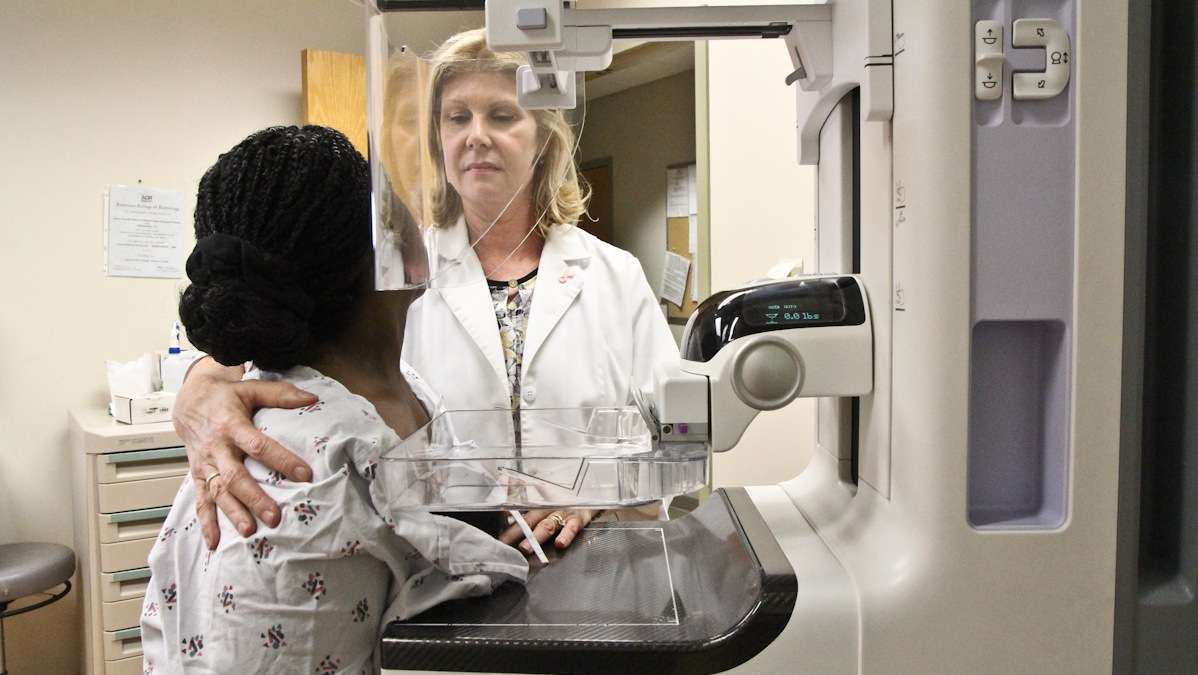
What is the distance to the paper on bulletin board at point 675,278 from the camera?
298 cm

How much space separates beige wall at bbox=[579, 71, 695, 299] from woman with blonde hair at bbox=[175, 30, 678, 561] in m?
1.90

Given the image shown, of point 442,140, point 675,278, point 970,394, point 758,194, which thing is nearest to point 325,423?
point 442,140

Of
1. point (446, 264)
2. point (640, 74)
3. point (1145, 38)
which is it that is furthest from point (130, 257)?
point (1145, 38)

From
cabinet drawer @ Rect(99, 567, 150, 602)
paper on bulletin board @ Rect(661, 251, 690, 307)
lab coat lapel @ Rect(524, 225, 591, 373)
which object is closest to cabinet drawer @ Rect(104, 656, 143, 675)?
cabinet drawer @ Rect(99, 567, 150, 602)

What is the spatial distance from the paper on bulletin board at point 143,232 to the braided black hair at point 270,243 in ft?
7.40

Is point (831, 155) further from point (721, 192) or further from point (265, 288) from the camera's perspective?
point (721, 192)

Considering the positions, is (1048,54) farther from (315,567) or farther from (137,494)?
(137,494)

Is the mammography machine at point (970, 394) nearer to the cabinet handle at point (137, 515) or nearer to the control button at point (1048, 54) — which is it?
the control button at point (1048, 54)

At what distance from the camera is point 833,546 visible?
798 millimetres

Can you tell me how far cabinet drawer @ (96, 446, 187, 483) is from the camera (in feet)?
7.24

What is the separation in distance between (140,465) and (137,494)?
3.1 inches

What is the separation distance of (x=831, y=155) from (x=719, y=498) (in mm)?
438

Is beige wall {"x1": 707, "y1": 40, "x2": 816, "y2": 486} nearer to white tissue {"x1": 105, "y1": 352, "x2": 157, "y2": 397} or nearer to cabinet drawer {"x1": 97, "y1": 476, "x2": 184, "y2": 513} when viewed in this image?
cabinet drawer {"x1": 97, "y1": 476, "x2": 184, "y2": 513}

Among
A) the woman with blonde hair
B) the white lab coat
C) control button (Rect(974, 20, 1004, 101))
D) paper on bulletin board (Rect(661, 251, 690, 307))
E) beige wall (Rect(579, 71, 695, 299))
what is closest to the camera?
control button (Rect(974, 20, 1004, 101))
